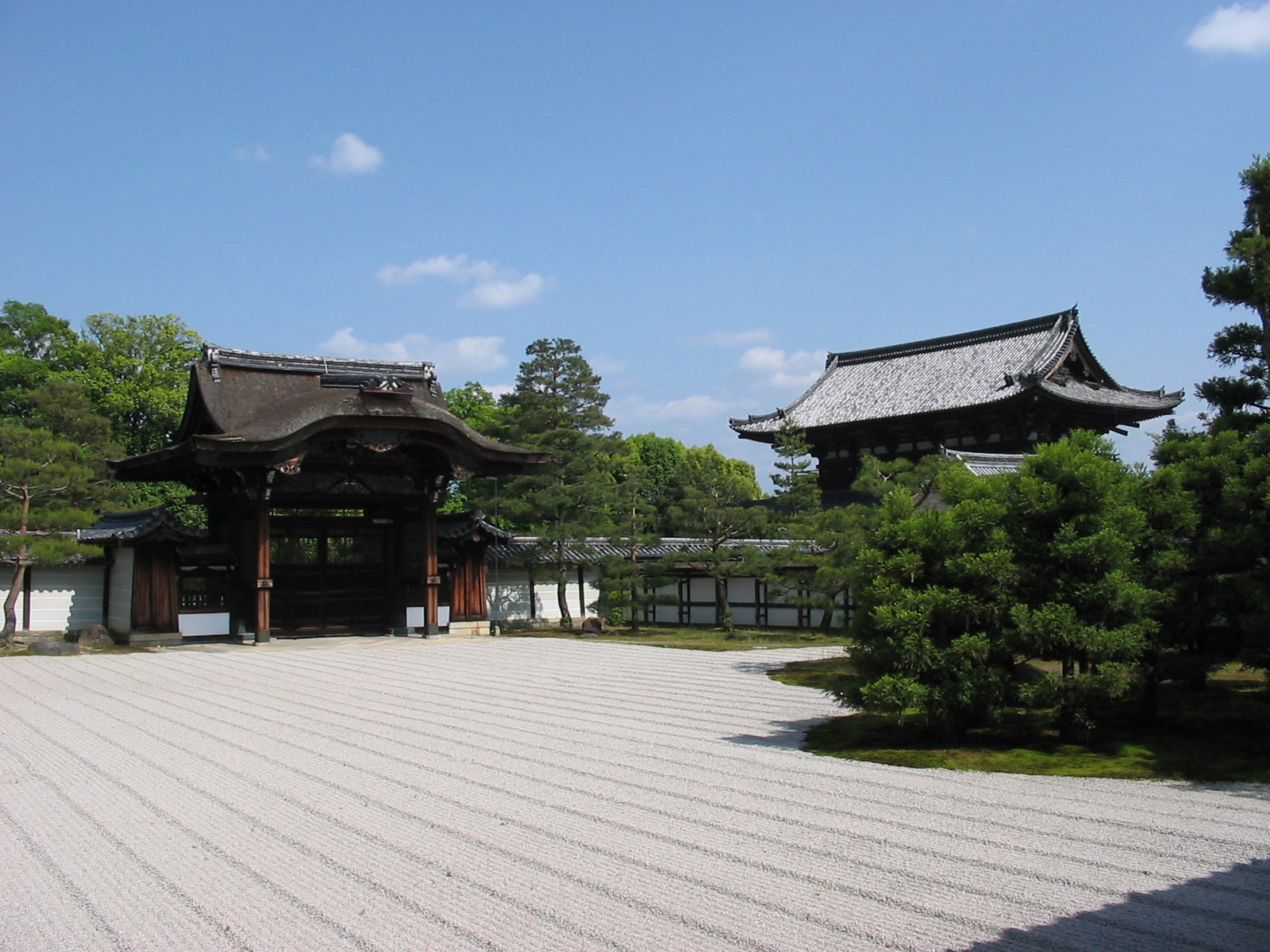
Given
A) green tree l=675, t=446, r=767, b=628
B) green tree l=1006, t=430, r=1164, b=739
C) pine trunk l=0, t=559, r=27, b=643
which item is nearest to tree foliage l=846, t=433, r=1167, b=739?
green tree l=1006, t=430, r=1164, b=739

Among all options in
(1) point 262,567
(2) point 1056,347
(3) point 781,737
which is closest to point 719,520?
(1) point 262,567

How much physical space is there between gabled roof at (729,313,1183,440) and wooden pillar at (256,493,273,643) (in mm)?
13521

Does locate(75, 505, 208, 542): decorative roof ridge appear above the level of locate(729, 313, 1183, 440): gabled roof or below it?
below

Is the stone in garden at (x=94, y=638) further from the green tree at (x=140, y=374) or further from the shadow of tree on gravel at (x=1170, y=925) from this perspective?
the shadow of tree on gravel at (x=1170, y=925)

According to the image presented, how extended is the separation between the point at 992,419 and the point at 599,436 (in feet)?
33.2

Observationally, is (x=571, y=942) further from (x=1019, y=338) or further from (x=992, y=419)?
(x=1019, y=338)

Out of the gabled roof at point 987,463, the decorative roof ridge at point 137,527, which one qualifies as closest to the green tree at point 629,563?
the gabled roof at point 987,463

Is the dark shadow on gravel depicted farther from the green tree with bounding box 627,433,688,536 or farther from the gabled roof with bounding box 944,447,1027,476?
the green tree with bounding box 627,433,688,536

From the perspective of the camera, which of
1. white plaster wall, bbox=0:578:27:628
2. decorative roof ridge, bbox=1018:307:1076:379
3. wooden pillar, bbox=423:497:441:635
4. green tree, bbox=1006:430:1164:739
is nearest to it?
green tree, bbox=1006:430:1164:739

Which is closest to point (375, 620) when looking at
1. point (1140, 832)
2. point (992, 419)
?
point (992, 419)

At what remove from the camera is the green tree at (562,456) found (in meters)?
24.8

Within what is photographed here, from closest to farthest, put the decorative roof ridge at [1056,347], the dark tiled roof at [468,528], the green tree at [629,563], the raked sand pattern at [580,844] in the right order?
the raked sand pattern at [580,844] → the dark tiled roof at [468,528] → the green tree at [629,563] → the decorative roof ridge at [1056,347]

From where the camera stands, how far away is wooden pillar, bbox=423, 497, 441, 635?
22.3m

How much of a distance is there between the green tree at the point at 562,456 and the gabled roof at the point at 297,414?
166 cm
